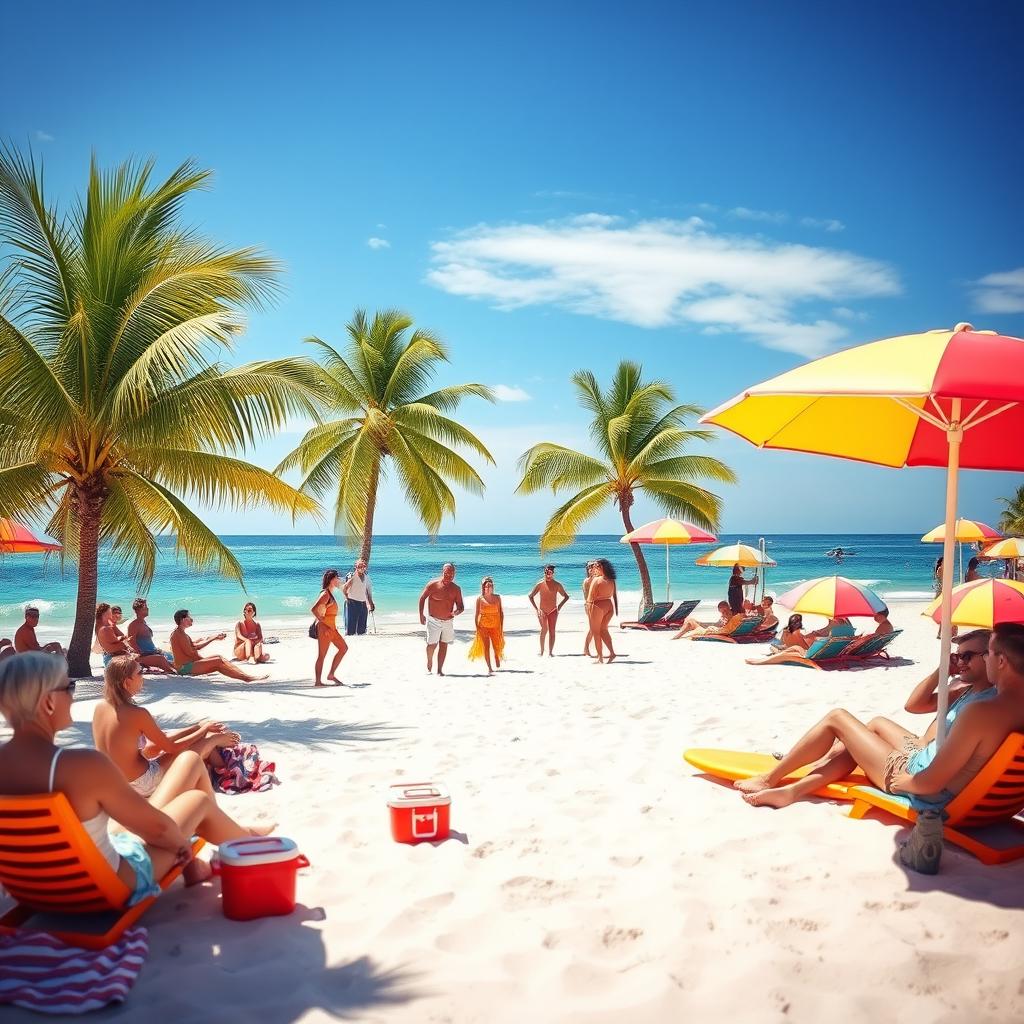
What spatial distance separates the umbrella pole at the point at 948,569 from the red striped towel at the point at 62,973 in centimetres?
328

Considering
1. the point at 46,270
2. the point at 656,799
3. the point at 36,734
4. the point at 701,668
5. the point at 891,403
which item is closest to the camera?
the point at 36,734

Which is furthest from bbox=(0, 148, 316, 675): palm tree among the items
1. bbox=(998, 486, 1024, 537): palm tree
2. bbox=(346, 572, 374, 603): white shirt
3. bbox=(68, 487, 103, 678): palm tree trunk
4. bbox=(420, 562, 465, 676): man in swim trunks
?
bbox=(998, 486, 1024, 537): palm tree

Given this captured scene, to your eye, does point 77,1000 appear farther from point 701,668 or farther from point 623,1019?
point 701,668

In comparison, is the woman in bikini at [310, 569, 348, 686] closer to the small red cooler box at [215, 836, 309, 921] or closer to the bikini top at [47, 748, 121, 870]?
the small red cooler box at [215, 836, 309, 921]

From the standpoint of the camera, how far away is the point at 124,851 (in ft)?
10.0

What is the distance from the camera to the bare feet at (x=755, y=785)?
4.52m

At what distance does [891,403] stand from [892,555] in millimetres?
68484

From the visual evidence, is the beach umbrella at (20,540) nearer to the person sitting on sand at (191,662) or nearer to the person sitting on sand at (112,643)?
the person sitting on sand at (112,643)

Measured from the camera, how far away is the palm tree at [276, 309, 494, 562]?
1730 cm

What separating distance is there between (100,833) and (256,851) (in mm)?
628

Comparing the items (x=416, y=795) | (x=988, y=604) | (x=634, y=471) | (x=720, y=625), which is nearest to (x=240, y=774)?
(x=416, y=795)

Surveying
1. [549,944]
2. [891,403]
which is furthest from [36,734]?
[891,403]

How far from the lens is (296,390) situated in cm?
985

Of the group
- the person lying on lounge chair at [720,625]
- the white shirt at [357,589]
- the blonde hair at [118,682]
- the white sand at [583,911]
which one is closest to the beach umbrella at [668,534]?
the person lying on lounge chair at [720,625]
